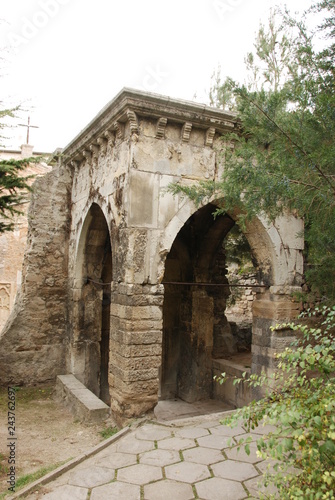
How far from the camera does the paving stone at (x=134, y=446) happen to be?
3.91 metres

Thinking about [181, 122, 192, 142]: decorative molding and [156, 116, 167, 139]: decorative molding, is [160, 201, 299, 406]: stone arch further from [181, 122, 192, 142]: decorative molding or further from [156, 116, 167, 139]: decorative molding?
[156, 116, 167, 139]: decorative molding

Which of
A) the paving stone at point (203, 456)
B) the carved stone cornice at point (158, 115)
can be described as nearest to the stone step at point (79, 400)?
the paving stone at point (203, 456)

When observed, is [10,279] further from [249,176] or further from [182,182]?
[249,176]

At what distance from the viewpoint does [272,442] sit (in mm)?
2002

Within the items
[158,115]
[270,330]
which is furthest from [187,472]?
[158,115]

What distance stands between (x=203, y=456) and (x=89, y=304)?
378 cm

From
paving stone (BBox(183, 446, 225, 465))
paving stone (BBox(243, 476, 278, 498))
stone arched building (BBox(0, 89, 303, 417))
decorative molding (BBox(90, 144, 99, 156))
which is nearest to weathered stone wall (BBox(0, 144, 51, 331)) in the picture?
stone arched building (BBox(0, 89, 303, 417))

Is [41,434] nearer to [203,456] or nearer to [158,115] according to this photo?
[203,456]

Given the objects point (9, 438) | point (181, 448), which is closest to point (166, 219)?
point (181, 448)

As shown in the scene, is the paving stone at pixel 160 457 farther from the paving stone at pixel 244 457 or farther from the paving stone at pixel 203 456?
the paving stone at pixel 244 457

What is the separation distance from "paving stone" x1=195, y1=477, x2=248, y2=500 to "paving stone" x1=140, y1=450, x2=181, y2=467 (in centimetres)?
45

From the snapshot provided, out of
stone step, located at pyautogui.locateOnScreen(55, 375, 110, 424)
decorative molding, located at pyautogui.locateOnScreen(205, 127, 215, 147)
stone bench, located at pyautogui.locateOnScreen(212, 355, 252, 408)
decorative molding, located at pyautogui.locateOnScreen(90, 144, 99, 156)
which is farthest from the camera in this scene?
stone bench, located at pyautogui.locateOnScreen(212, 355, 252, 408)

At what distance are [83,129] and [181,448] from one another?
429cm

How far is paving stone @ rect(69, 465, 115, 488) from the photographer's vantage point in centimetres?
332
